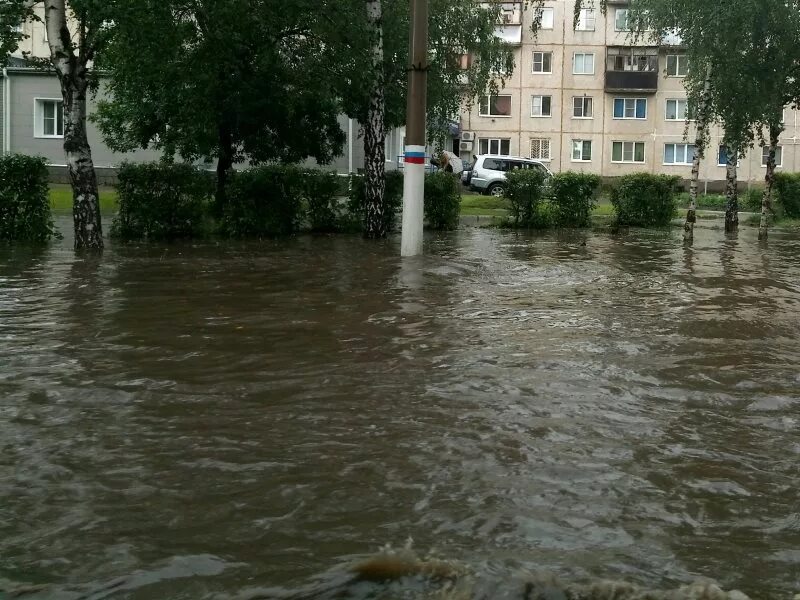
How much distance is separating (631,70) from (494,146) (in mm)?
9972

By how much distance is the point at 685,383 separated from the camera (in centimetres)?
612

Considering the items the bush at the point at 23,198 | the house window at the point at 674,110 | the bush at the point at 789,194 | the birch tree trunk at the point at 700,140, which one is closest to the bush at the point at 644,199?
the birch tree trunk at the point at 700,140

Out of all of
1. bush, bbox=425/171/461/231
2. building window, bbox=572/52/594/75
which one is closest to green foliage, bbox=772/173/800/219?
bush, bbox=425/171/461/231

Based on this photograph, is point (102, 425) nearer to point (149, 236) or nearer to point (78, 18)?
point (78, 18)

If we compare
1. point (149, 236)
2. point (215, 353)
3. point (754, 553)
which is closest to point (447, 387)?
point (215, 353)

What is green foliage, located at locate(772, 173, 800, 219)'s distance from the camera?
101ft

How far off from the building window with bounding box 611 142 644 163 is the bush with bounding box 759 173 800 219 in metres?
31.2

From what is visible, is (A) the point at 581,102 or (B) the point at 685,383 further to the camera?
(A) the point at 581,102

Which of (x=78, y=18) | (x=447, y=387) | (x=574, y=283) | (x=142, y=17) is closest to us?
(x=447, y=387)

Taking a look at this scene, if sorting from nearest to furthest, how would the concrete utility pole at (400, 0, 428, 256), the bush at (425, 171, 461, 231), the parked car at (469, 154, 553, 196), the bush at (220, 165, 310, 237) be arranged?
the concrete utility pole at (400, 0, 428, 256)
the bush at (220, 165, 310, 237)
the bush at (425, 171, 461, 231)
the parked car at (469, 154, 553, 196)

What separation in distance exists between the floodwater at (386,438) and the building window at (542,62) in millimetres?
54653

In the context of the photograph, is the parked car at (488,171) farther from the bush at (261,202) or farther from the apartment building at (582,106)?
the bush at (261,202)

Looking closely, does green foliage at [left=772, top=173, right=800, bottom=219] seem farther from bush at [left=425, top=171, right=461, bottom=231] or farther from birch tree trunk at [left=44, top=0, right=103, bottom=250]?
birch tree trunk at [left=44, top=0, right=103, bottom=250]

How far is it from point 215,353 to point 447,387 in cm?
196
